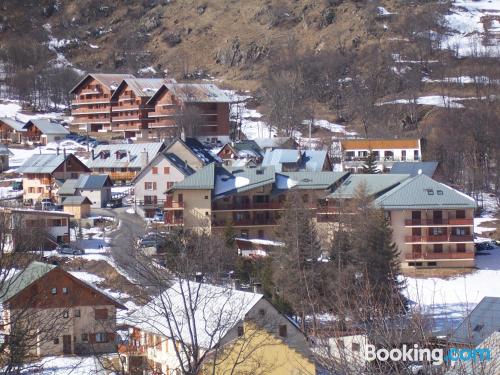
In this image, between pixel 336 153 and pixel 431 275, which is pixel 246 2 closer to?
pixel 336 153

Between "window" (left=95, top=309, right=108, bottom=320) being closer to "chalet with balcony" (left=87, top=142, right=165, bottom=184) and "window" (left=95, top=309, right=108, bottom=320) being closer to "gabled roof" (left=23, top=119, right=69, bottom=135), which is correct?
"chalet with balcony" (left=87, top=142, right=165, bottom=184)

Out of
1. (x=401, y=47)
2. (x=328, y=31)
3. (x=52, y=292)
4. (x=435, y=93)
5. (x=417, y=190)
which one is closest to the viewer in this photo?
(x=52, y=292)

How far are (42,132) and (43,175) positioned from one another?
1492 centimetres

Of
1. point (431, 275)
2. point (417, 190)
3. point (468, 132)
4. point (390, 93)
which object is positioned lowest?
point (431, 275)

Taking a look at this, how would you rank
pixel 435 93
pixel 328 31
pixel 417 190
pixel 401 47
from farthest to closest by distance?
pixel 328 31
pixel 401 47
pixel 435 93
pixel 417 190

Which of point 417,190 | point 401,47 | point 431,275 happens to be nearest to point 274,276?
point 431,275

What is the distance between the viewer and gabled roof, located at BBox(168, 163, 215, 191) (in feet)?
138

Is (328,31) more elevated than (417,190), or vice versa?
(328,31)

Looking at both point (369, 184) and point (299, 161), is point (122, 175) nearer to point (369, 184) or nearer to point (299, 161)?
point (299, 161)

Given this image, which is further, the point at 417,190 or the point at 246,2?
the point at 246,2

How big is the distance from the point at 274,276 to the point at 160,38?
250ft

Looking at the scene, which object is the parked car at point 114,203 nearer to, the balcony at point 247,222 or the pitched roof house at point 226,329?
the balcony at point 247,222

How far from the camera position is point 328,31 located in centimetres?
9356

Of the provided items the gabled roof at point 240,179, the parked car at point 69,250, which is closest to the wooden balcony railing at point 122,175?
the gabled roof at point 240,179
